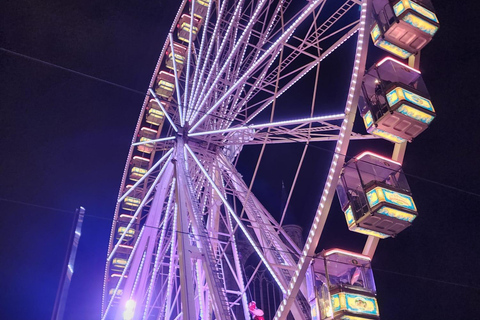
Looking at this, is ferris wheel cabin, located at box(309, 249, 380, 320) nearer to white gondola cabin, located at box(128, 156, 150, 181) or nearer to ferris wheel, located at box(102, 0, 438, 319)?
ferris wheel, located at box(102, 0, 438, 319)

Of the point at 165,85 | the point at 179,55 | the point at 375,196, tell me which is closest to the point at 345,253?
the point at 375,196

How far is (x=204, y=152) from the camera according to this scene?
13.8 metres

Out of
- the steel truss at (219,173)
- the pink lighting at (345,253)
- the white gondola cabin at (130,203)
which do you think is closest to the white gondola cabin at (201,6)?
the steel truss at (219,173)

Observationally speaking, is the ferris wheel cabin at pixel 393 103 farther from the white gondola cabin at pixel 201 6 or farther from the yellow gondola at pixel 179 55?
the yellow gondola at pixel 179 55

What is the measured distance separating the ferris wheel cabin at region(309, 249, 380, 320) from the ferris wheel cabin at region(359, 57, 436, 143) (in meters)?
2.71

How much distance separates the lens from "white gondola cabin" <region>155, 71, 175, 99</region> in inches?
709

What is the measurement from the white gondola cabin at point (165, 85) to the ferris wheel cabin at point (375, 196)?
1075cm

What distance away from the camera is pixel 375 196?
27.7 feet

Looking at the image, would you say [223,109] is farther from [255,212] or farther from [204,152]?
[255,212]

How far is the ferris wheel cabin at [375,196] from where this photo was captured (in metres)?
8.44

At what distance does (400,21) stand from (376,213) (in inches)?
160

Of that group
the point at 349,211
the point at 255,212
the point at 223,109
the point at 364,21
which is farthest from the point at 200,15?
the point at 349,211

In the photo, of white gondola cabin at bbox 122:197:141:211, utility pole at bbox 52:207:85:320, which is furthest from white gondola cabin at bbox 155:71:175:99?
utility pole at bbox 52:207:85:320

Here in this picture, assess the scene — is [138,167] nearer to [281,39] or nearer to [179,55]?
[179,55]
